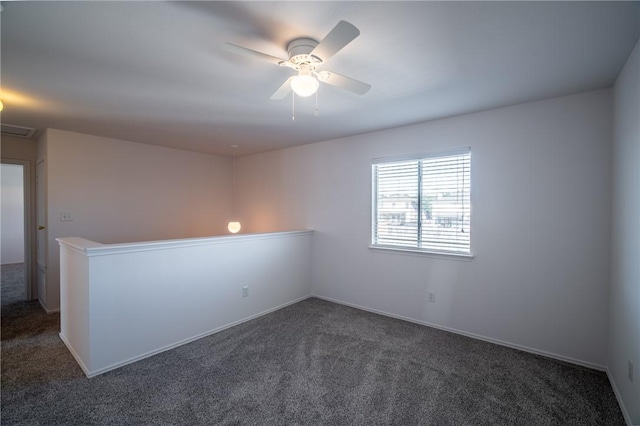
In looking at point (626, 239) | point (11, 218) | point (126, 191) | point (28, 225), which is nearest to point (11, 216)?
point (11, 218)

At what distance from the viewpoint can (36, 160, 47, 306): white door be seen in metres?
3.82

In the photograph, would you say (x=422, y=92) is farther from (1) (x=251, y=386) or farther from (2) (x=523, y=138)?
(1) (x=251, y=386)

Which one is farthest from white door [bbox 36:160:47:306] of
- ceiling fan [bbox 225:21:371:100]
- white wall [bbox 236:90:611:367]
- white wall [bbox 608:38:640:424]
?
white wall [bbox 608:38:640:424]

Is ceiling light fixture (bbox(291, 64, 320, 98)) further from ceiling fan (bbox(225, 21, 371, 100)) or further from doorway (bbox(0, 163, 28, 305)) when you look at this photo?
doorway (bbox(0, 163, 28, 305))

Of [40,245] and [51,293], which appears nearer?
[51,293]

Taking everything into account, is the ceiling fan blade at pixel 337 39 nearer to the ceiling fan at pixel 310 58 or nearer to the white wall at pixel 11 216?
the ceiling fan at pixel 310 58

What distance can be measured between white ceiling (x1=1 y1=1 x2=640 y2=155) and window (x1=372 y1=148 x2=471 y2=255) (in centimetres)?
57

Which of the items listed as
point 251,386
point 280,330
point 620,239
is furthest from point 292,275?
point 620,239

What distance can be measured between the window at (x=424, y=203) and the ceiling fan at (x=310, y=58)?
1.76m

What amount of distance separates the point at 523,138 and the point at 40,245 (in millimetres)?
6132

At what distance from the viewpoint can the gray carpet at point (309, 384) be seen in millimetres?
1918

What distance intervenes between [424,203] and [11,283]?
22.8 ft

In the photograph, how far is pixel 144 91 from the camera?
8.39ft

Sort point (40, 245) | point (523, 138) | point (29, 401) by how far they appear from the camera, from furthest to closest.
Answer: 1. point (40, 245)
2. point (523, 138)
3. point (29, 401)
